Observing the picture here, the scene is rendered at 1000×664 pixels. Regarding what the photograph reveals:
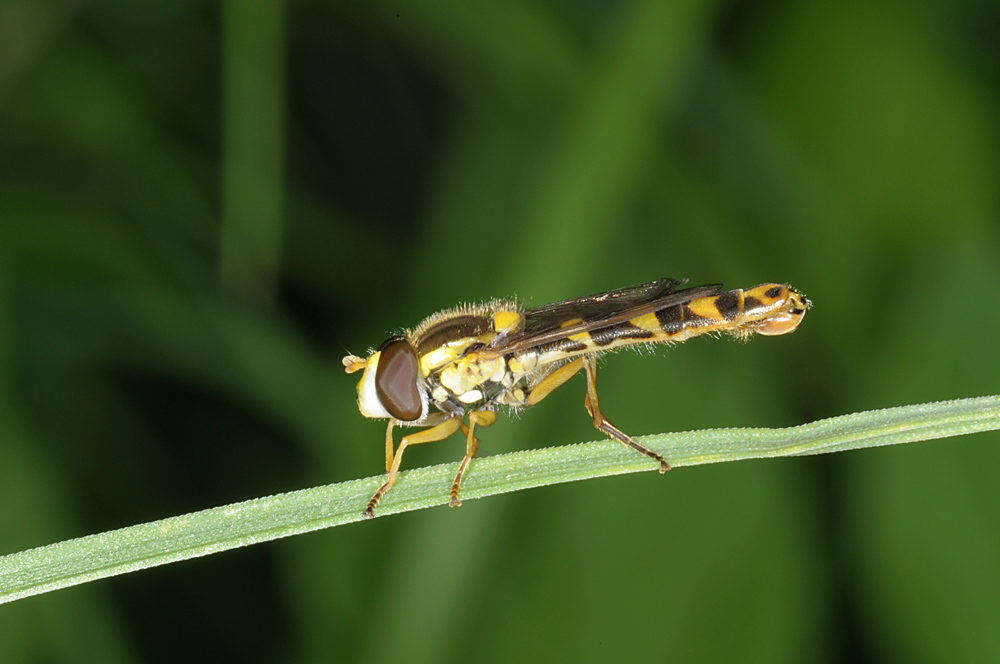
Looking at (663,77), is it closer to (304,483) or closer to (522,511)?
(522,511)

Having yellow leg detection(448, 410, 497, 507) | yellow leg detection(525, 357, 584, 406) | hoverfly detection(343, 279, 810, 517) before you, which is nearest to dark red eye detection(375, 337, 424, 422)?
hoverfly detection(343, 279, 810, 517)

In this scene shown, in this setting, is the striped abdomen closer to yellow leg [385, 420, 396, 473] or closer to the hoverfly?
the hoverfly

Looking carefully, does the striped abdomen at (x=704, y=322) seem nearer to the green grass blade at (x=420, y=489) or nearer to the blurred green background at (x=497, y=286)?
the blurred green background at (x=497, y=286)

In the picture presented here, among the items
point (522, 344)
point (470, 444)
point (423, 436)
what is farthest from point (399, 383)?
point (522, 344)

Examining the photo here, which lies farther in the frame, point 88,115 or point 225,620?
point 88,115

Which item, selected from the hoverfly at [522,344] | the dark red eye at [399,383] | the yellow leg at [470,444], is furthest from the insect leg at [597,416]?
the dark red eye at [399,383]

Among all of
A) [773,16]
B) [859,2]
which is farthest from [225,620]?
[859,2]
